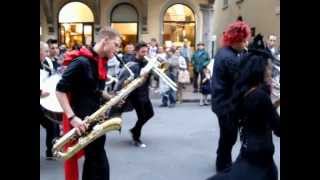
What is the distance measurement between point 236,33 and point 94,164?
2.36 metres

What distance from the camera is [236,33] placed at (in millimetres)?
6695

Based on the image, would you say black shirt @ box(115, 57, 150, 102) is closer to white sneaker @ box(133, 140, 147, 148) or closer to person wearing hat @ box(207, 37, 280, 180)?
white sneaker @ box(133, 140, 147, 148)

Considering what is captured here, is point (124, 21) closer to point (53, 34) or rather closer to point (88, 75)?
point (53, 34)

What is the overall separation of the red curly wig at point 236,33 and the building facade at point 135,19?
73.0ft

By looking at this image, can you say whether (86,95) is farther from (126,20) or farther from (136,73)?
(126,20)

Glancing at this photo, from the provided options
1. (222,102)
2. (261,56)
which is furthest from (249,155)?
(222,102)

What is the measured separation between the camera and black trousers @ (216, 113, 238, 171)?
7035mm

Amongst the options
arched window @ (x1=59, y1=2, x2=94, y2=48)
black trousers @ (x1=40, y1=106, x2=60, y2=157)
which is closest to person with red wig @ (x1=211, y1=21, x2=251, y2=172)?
black trousers @ (x1=40, y1=106, x2=60, y2=157)

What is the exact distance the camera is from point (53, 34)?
2997 centimetres

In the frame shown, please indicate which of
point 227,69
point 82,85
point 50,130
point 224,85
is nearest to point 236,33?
point 227,69

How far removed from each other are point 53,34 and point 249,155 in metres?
25.9

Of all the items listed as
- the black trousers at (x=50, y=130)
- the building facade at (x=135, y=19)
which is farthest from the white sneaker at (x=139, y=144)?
the building facade at (x=135, y=19)

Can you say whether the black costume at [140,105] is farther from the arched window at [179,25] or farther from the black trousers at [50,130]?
the arched window at [179,25]

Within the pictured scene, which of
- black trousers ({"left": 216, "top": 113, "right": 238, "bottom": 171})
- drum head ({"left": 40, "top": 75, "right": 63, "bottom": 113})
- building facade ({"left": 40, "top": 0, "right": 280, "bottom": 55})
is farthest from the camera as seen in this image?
building facade ({"left": 40, "top": 0, "right": 280, "bottom": 55})
